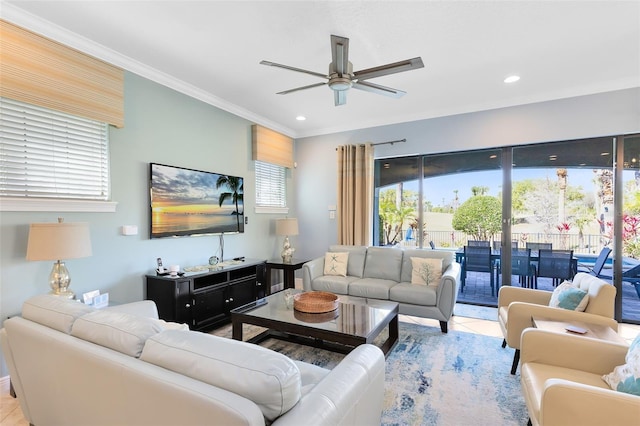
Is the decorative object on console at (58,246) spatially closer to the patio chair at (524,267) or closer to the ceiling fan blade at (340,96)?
the ceiling fan blade at (340,96)

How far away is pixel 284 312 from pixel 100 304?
1554 mm

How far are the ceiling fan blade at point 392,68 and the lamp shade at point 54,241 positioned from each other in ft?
8.27

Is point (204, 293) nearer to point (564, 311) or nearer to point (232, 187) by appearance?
point (232, 187)

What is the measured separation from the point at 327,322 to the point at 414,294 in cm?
142

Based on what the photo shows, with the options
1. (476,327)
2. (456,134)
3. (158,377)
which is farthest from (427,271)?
(158,377)

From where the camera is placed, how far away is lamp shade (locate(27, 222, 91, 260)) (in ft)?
6.97

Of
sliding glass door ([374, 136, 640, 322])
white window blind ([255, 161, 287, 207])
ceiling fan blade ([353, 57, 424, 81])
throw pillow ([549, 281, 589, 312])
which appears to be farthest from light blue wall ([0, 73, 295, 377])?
throw pillow ([549, 281, 589, 312])

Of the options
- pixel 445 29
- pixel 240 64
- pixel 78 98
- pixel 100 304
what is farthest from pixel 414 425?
pixel 78 98

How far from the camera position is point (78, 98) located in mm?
2592

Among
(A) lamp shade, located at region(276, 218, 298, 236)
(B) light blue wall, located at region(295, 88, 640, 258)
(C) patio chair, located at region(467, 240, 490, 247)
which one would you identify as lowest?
(C) patio chair, located at region(467, 240, 490, 247)

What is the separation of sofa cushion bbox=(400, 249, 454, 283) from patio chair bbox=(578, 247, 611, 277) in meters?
1.75

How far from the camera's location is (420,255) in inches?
157

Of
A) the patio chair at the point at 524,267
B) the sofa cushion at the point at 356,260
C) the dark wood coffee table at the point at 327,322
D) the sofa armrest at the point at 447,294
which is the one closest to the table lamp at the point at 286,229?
the sofa cushion at the point at 356,260

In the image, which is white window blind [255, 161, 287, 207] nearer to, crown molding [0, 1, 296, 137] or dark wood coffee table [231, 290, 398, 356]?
crown molding [0, 1, 296, 137]
